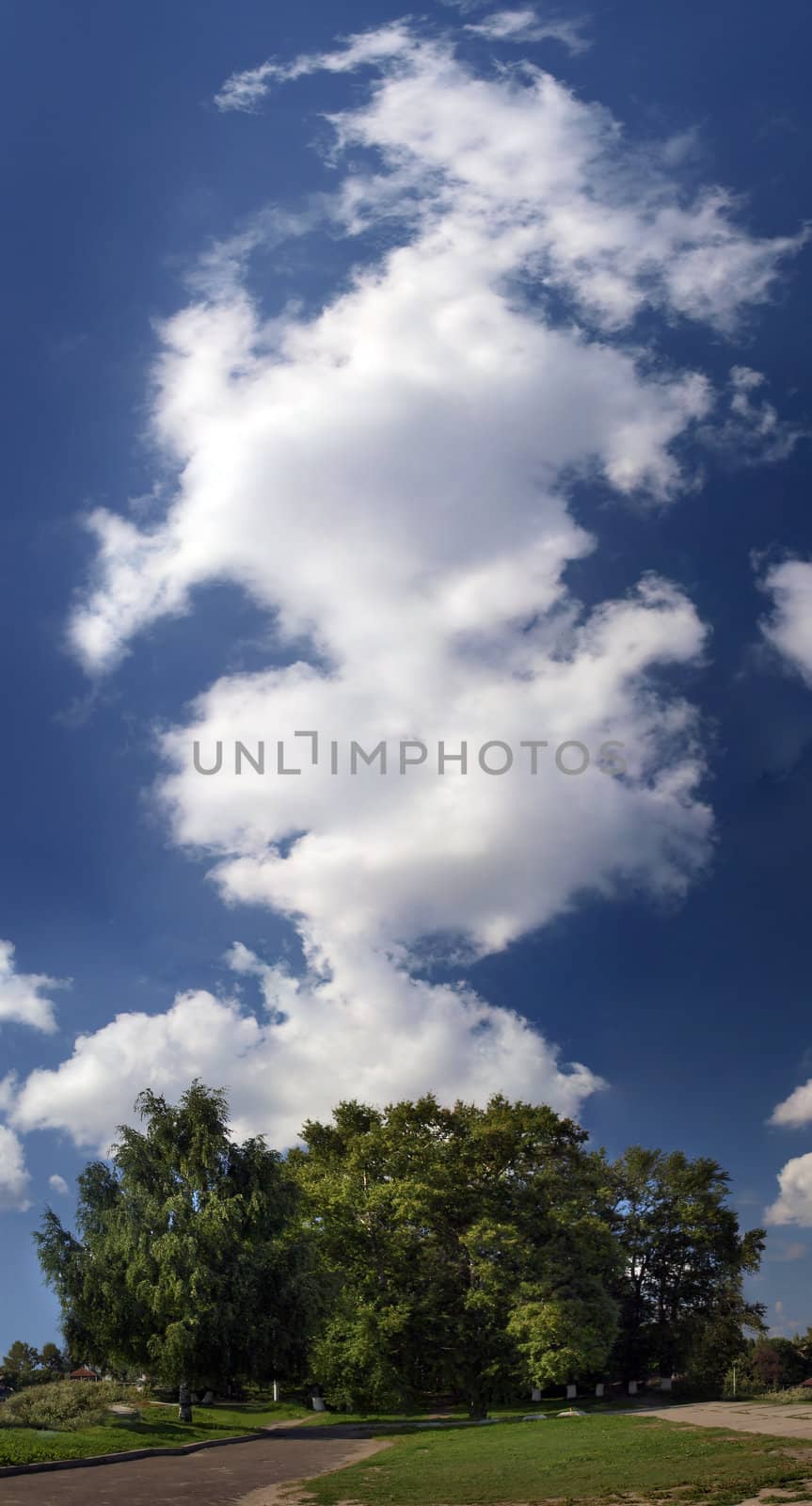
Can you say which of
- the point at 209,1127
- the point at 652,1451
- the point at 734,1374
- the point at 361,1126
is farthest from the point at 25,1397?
the point at 734,1374

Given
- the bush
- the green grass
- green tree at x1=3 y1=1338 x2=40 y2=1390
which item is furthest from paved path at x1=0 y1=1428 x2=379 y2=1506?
green tree at x1=3 y1=1338 x2=40 y2=1390

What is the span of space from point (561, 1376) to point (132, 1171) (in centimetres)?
2195

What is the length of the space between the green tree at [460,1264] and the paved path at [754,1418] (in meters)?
7.02

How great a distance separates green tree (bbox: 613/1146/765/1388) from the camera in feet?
220

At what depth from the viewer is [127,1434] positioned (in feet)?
101

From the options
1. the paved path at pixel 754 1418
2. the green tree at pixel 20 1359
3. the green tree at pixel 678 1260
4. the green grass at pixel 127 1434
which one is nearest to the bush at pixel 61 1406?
the green grass at pixel 127 1434

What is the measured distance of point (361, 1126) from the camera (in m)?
65.1

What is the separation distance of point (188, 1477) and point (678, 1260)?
5287cm

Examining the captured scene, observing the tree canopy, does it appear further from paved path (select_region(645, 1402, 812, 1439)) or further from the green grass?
paved path (select_region(645, 1402, 812, 1439))

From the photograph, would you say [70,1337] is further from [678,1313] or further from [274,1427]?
[678,1313]

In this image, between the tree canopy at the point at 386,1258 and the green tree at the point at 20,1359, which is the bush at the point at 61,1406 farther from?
the green tree at the point at 20,1359

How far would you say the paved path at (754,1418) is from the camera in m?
Result: 28.8

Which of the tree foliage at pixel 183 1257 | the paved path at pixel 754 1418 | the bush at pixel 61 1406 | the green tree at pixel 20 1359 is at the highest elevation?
the tree foliage at pixel 183 1257

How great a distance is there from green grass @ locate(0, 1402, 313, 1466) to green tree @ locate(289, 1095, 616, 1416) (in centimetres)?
479
